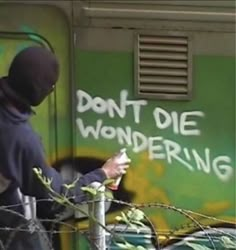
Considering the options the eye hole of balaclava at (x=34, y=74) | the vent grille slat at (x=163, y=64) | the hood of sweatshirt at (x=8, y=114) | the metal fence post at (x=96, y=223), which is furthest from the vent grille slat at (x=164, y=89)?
the metal fence post at (x=96, y=223)

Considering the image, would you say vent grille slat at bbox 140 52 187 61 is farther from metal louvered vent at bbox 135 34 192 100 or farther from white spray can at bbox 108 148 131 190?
white spray can at bbox 108 148 131 190

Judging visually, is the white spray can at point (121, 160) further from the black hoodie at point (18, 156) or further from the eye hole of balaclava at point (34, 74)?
the eye hole of balaclava at point (34, 74)

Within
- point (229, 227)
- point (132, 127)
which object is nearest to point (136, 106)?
point (132, 127)

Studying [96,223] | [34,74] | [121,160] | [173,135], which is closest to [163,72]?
[173,135]

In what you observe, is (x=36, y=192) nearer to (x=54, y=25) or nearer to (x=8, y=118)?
(x=8, y=118)

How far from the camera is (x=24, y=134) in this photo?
500 cm

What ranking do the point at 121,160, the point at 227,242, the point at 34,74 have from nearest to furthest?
the point at 227,242 → the point at 34,74 → the point at 121,160

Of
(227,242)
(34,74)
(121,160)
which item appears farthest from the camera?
(121,160)

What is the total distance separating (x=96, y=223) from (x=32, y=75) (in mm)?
1890

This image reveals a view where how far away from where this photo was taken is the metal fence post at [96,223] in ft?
10.3

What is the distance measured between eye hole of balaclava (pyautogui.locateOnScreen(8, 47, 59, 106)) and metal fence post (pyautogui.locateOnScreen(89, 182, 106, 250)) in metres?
1.67

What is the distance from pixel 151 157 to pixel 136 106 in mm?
272

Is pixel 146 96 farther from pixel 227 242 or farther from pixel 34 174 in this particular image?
pixel 227 242

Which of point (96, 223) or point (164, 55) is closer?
point (96, 223)
